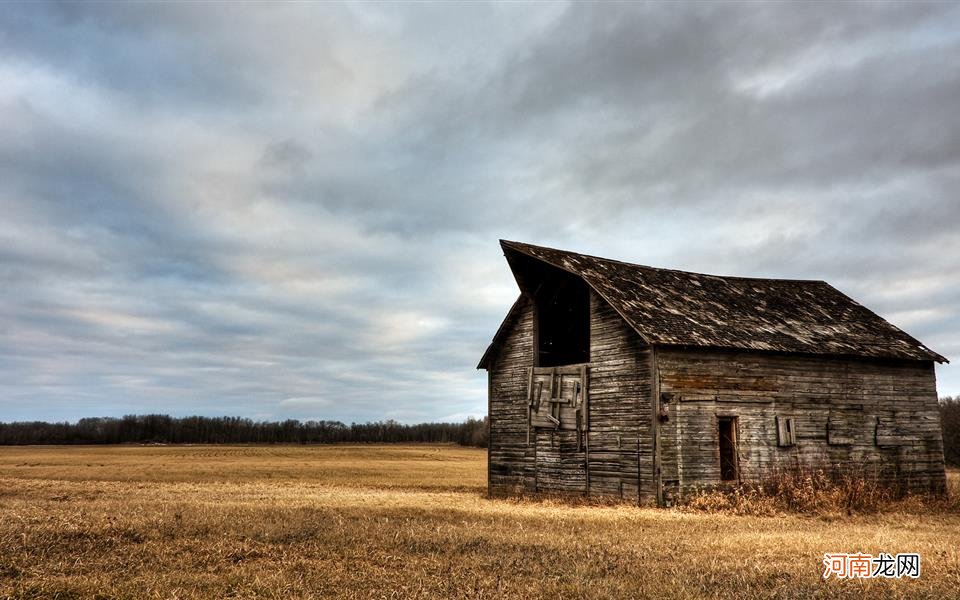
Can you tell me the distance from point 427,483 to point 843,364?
716 inches

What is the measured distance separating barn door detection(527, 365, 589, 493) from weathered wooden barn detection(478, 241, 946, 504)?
5 cm

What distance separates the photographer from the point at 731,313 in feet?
76.5

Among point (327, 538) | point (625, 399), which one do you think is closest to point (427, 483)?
point (625, 399)

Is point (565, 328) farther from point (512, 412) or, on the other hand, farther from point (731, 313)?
point (731, 313)

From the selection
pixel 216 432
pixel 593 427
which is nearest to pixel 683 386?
pixel 593 427

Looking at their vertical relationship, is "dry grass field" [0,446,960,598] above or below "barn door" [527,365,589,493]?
below

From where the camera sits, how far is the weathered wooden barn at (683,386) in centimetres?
1983

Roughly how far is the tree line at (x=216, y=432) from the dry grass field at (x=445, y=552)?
93.2m

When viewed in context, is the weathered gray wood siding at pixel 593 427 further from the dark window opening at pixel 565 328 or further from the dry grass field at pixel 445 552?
the dry grass field at pixel 445 552

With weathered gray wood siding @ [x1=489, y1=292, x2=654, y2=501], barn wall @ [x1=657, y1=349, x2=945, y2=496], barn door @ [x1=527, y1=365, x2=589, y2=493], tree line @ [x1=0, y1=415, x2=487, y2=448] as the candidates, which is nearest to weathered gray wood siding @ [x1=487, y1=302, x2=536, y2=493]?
weathered gray wood siding @ [x1=489, y1=292, x2=654, y2=501]

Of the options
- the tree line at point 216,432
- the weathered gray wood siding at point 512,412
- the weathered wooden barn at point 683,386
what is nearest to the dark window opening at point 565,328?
the weathered wooden barn at point 683,386

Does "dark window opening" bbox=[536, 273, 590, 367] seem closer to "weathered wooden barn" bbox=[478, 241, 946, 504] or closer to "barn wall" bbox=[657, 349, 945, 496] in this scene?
"weathered wooden barn" bbox=[478, 241, 946, 504]

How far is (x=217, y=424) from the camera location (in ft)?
425

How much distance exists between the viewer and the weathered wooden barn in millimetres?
19828
